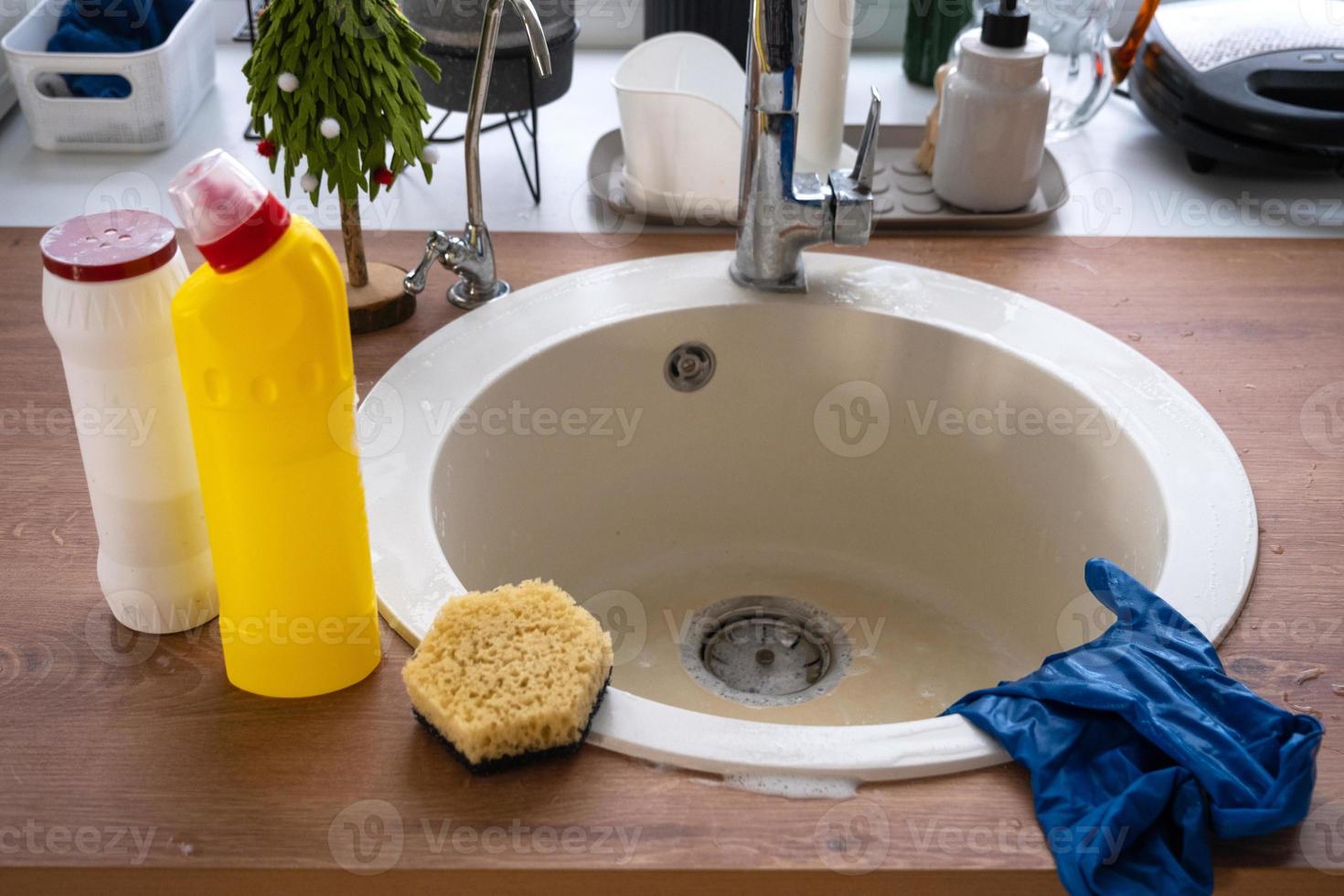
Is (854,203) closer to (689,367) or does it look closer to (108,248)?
(689,367)

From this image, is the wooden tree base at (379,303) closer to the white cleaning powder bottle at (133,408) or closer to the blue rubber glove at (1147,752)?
the white cleaning powder bottle at (133,408)

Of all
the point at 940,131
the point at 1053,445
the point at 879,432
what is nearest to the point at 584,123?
the point at 940,131

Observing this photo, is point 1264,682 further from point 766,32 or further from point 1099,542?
point 766,32

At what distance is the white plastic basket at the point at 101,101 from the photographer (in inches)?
50.9

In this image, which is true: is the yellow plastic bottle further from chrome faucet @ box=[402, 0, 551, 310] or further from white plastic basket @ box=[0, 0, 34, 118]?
white plastic basket @ box=[0, 0, 34, 118]

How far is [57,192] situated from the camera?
1.29 meters

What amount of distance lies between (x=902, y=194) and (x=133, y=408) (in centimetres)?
84

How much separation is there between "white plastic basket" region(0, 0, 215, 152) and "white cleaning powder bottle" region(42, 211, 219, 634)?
2.22ft

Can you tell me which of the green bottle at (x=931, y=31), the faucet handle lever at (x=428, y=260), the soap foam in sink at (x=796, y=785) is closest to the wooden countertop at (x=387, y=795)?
the soap foam in sink at (x=796, y=785)

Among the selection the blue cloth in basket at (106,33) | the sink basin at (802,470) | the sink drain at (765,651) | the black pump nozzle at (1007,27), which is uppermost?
the black pump nozzle at (1007,27)

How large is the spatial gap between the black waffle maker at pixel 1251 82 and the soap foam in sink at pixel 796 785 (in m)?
0.90

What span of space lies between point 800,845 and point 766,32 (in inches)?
25.9

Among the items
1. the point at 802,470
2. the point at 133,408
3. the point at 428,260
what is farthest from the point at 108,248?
the point at 802,470

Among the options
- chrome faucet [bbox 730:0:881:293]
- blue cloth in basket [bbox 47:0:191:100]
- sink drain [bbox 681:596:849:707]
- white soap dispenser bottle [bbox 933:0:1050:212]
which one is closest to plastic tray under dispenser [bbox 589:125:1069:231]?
white soap dispenser bottle [bbox 933:0:1050:212]
